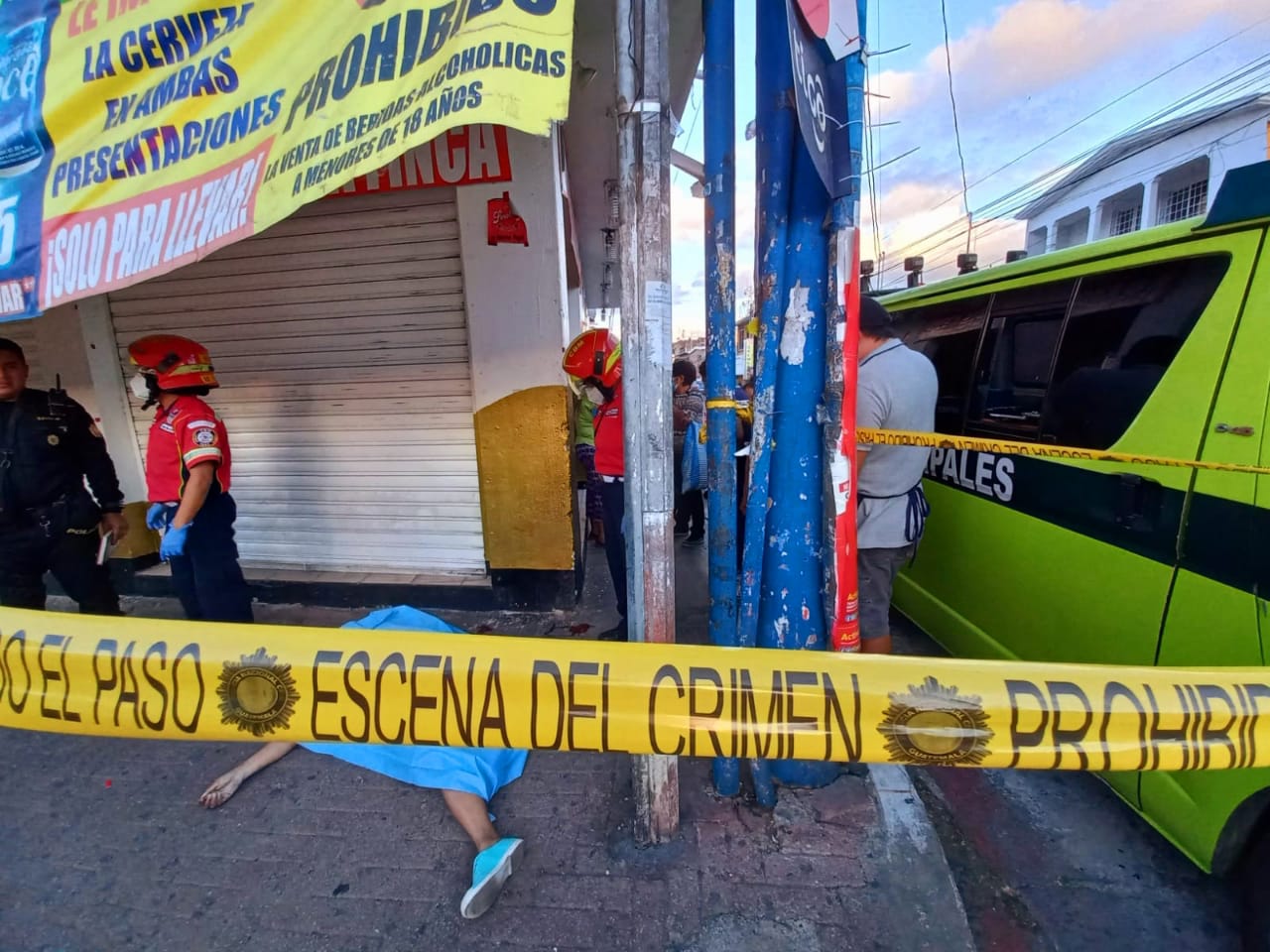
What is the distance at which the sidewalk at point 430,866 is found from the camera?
190 centimetres

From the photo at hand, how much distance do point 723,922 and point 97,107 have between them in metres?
3.68

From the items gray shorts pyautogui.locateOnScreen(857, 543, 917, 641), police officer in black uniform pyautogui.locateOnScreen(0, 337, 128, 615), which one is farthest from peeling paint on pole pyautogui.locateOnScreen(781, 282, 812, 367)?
police officer in black uniform pyautogui.locateOnScreen(0, 337, 128, 615)

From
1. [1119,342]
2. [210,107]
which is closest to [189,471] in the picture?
[210,107]

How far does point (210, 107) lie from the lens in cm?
197

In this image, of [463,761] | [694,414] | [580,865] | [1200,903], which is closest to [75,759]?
[463,761]

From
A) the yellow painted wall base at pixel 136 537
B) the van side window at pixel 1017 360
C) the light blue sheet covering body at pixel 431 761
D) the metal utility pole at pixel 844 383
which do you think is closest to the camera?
the metal utility pole at pixel 844 383

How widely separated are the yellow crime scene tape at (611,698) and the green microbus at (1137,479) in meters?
0.69

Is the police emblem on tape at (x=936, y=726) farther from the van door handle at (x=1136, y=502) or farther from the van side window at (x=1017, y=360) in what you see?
the van side window at (x=1017, y=360)

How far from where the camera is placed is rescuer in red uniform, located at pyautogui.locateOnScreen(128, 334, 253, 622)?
2.82 m

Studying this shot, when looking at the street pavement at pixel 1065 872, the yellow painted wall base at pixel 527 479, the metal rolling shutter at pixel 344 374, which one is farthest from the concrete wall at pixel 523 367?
the street pavement at pixel 1065 872

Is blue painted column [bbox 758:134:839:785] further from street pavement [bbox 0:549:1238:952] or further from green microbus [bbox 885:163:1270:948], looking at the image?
green microbus [bbox 885:163:1270:948]

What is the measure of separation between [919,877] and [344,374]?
14.2ft

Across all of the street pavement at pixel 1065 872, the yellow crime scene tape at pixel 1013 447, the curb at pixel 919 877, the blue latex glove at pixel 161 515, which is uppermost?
the yellow crime scene tape at pixel 1013 447

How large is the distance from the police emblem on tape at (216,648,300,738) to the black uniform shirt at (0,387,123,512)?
2.57m
